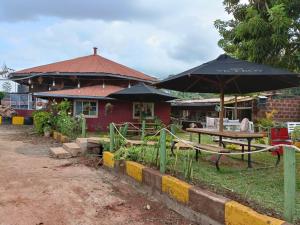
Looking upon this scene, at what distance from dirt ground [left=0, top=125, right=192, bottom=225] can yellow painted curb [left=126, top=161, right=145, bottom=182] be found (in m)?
0.24

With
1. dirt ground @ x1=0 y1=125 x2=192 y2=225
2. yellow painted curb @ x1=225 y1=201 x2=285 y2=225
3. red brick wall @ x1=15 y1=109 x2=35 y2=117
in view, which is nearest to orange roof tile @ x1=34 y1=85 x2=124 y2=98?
red brick wall @ x1=15 y1=109 x2=35 y2=117

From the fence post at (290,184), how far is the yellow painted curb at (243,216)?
8.2 inches

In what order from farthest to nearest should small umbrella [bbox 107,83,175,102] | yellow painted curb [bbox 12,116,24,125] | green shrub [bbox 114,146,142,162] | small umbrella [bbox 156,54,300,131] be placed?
yellow painted curb [bbox 12,116,24,125]
small umbrella [bbox 107,83,175,102]
green shrub [bbox 114,146,142,162]
small umbrella [bbox 156,54,300,131]

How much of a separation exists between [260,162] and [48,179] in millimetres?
4631

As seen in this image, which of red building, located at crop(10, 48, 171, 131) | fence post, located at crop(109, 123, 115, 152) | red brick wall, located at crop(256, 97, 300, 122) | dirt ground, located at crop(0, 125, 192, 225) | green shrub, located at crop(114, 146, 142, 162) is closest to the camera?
dirt ground, located at crop(0, 125, 192, 225)

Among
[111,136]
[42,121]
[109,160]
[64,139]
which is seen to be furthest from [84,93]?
[109,160]

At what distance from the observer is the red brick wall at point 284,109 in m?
18.2

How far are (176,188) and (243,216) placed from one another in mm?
1487

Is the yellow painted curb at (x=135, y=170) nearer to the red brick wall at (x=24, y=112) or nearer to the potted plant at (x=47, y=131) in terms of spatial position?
the potted plant at (x=47, y=131)

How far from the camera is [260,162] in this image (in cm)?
766

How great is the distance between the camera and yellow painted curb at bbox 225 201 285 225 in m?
3.54

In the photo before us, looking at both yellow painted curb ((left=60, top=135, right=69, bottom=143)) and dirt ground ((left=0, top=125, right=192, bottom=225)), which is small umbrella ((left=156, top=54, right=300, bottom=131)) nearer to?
dirt ground ((left=0, top=125, right=192, bottom=225))

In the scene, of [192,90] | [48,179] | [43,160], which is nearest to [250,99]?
[192,90]

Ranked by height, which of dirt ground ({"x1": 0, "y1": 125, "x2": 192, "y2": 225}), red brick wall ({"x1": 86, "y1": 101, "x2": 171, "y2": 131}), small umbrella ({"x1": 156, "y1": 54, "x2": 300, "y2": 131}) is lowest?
dirt ground ({"x1": 0, "y1": 125, "x2": 192, "y2": 225})
